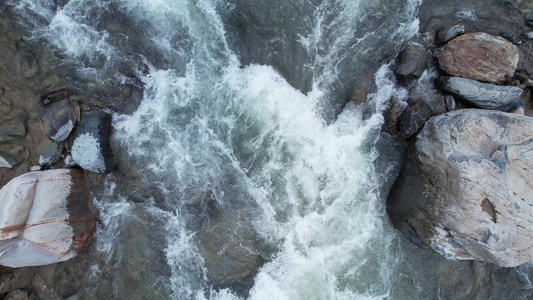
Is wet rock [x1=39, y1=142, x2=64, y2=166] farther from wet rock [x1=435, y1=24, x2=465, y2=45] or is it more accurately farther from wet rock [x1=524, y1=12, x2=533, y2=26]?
wet rock [x1=524, y1=12, x2=533, y2=26]

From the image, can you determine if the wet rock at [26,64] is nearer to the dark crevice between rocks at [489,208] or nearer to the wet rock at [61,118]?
the wet rock at [61,118]

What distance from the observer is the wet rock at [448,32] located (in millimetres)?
8484

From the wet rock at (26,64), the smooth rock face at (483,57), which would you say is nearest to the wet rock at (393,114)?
the smooth rock face at (483,57)

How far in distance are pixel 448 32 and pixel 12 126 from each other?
489 inches

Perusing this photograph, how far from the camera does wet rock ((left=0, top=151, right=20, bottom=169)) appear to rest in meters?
8.58

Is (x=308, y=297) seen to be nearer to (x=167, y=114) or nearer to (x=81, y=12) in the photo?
(x=167, y=114)

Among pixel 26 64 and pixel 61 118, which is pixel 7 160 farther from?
pixel 26 64

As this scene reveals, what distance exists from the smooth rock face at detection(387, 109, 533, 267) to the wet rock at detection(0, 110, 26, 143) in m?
10.8

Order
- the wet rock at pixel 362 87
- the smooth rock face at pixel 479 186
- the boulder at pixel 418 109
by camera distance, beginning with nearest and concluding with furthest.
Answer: the smooth rock face at pixel 479 186
the boulder at pixel 418 109
the wet rock at pixel 362 87

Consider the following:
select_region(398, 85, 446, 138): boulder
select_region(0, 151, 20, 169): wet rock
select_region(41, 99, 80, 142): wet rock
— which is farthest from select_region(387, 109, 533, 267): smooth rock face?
select_region(0, 151, 20, 169): wet rock

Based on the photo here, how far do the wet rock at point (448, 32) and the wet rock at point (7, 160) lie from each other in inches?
489

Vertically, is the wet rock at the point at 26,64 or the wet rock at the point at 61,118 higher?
the wet rock at the point at 26,64

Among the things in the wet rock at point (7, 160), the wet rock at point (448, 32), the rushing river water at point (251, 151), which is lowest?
the wet rock at point (7, 160)

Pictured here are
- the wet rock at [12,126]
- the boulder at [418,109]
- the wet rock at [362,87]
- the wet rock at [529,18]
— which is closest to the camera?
the boulder at [418,109]
